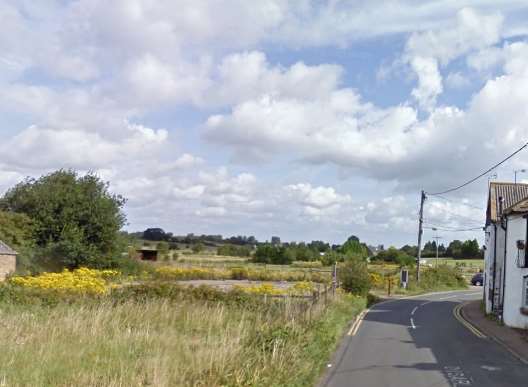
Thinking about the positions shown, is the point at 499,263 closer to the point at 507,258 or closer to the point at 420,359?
the point at 507,258

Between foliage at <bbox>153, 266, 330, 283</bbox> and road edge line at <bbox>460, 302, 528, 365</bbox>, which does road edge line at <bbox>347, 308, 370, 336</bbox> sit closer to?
road edge line at <bbox>460, 302, 528, 365</bbox>

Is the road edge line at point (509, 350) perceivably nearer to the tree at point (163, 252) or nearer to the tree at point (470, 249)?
the tree at point (163, 252)

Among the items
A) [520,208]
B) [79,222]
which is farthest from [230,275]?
[520,208]

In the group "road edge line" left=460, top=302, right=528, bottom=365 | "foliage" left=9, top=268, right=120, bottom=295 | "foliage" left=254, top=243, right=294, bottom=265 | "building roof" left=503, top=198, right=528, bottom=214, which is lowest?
"road edge line" left=460, top=302, right=528, bottom=365

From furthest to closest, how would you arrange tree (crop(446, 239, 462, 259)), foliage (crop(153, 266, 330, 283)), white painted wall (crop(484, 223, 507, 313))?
tree (crop(446, 239, 462, 259)), foliage (crop(153, 266, 330, 283)), white painted wall (crop(484, 223, 507, 313))

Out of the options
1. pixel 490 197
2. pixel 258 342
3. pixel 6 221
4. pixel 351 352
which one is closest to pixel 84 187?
pixel 6 221

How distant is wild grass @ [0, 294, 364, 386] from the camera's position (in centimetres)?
1145

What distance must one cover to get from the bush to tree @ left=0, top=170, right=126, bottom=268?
2237cm

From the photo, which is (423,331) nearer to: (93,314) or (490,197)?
(93,314)

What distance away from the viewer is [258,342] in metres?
14.4

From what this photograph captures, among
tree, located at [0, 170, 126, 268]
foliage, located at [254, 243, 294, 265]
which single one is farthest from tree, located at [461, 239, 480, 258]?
tree, located at [0, 170, 126, 268]

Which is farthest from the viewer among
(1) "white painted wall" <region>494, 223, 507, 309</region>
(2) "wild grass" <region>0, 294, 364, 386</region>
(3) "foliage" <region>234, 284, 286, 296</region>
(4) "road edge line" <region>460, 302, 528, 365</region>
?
(1) "white painted wall" <region>494, 223, 507, 309</region>

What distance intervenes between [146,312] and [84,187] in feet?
136

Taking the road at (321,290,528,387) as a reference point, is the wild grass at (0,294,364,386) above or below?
above
